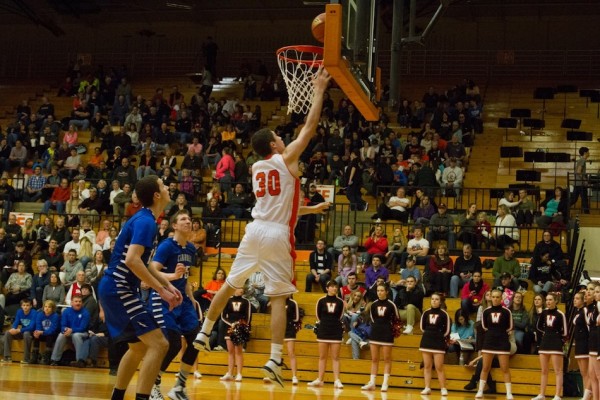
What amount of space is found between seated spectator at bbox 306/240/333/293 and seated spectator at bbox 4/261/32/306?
602 cm

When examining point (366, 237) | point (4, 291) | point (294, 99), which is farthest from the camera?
point (366, 237)

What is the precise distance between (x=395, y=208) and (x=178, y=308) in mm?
12424

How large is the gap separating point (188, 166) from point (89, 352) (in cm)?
799

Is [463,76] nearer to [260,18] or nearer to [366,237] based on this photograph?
[260,18]

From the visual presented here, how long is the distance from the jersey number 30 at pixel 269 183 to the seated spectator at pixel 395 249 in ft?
38.3

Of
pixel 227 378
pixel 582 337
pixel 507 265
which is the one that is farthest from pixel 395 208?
pixel 582 337

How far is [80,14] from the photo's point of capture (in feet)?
124

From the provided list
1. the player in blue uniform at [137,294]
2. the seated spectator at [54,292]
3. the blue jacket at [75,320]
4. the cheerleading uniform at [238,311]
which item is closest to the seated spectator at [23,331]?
the seated spectator at [54,292]

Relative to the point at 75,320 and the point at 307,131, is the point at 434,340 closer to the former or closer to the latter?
the point at 75,320

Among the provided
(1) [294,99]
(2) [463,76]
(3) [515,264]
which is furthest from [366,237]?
(2) [463,76]

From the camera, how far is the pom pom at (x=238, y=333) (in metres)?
16.8

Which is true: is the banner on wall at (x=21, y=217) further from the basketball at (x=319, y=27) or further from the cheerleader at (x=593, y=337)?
the basketball at (x=319, y=27)

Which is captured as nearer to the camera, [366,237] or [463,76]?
[366,237]

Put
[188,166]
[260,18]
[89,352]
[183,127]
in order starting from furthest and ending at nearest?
[260,18], [183,127], [188,166], [89,352]
